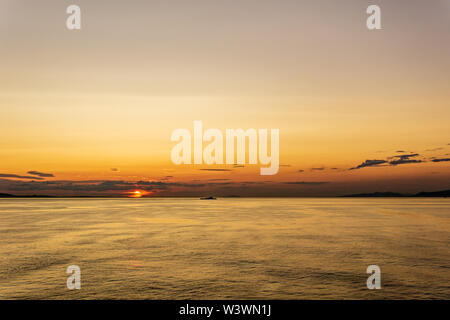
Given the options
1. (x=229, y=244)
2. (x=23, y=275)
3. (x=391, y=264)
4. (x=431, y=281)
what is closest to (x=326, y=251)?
(x=391, y=264)

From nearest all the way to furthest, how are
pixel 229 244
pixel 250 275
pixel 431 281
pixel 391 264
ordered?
pixel 431 281, pixel 250 275, pixel 391 264, pixel 229 244

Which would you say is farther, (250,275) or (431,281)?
(250,275)

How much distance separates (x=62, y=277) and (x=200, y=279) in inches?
169
